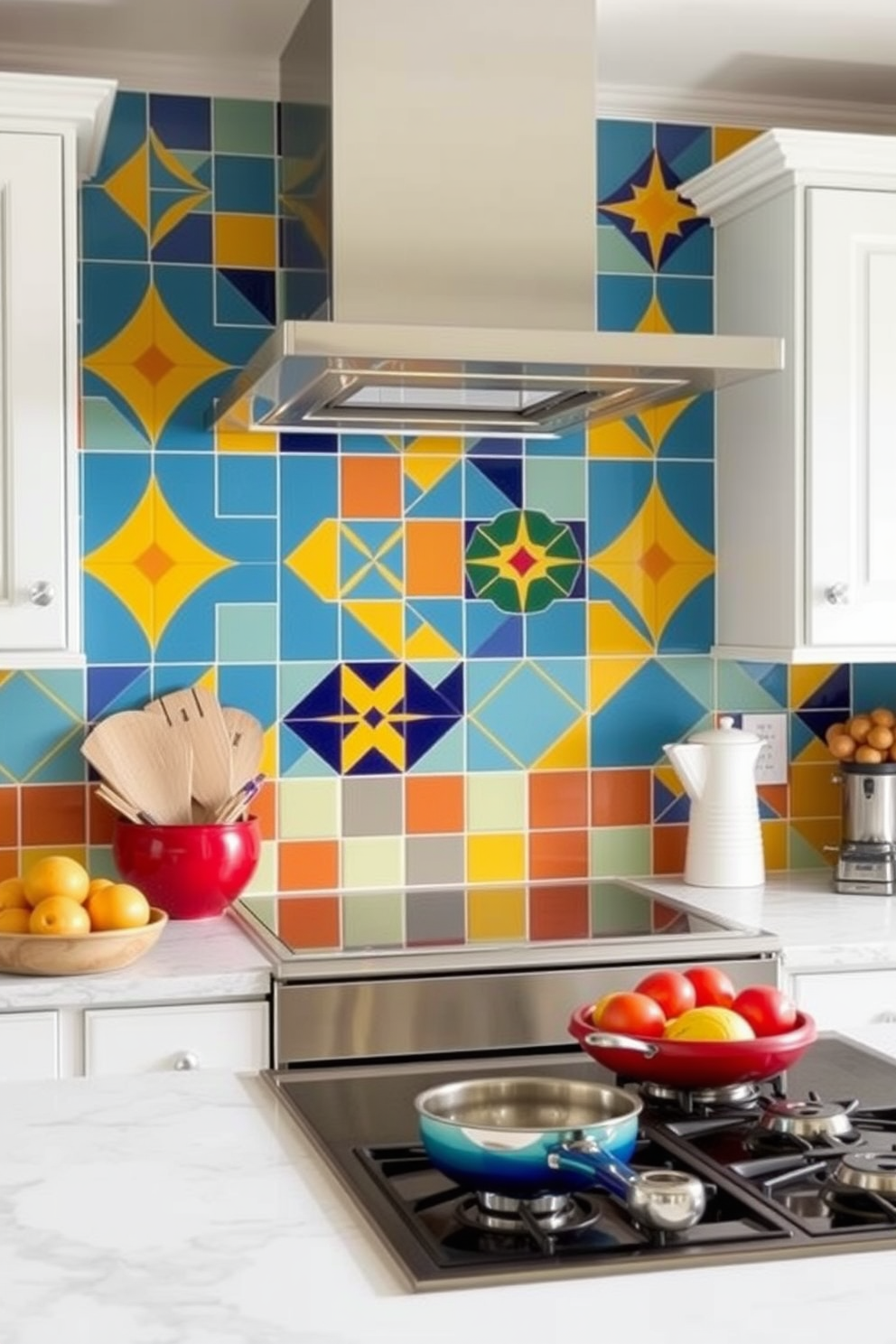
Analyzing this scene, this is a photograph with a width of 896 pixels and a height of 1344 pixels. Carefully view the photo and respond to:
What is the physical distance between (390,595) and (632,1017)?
5.90 ft

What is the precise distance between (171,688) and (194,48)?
1.15m

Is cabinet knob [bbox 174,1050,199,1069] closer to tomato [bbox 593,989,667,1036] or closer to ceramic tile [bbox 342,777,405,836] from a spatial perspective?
ceramic tile [bbox 342,777,405,836]

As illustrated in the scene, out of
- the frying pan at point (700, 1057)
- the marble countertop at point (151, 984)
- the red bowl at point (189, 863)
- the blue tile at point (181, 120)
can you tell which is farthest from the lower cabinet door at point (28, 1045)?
the blue tile at point (181, 120)

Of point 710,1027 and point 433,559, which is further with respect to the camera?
point 433,559

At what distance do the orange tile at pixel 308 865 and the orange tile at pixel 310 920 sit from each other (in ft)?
0.14

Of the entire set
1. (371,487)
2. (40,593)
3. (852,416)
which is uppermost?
(852,416)

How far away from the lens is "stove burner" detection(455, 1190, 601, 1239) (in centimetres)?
144

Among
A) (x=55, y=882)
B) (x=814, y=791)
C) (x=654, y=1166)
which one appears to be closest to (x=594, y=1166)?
(x=654, y=1166)

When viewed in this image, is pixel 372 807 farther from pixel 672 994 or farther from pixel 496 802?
pixel 672 994

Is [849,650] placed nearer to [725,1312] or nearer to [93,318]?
[93,318]

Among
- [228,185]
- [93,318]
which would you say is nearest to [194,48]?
[228,185]

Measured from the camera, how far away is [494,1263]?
136 cm

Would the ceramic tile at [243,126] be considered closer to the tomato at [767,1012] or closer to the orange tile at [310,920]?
the orange tile at [310,920]

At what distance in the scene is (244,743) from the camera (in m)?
3.37
